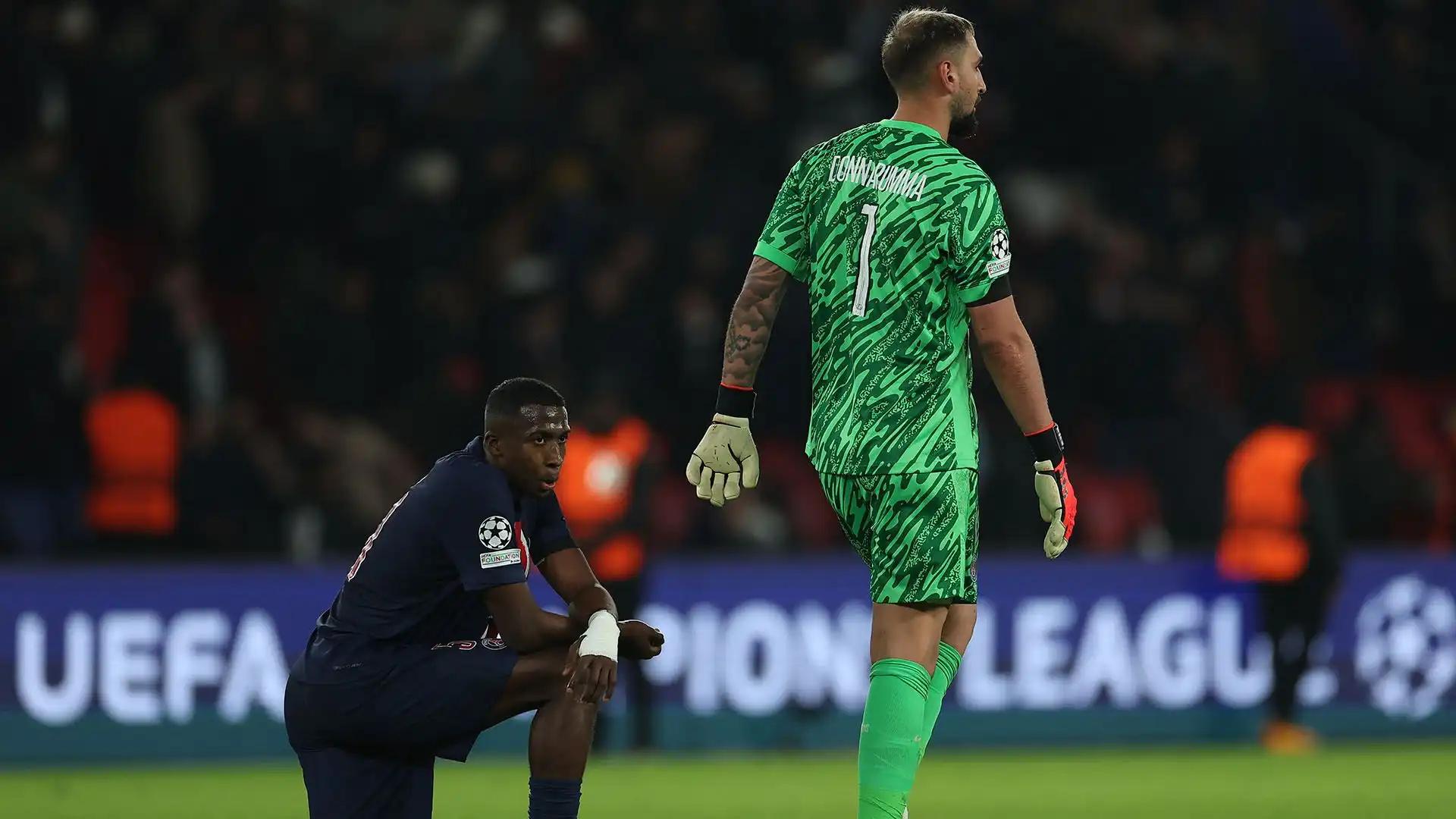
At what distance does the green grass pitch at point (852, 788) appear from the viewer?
880 centimetres

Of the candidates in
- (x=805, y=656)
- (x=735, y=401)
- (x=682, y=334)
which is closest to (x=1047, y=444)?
(x=735, y=401)

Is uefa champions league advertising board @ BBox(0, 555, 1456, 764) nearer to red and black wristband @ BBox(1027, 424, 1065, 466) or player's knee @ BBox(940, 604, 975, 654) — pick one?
player's knee @ BBox(940, 604, 975, 654)

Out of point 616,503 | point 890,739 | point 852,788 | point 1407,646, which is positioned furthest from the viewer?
point 1407,646

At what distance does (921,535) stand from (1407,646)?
7.92m

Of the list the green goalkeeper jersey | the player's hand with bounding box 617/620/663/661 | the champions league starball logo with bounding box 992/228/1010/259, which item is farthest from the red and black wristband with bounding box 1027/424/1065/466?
the player's hand with bounding box 617/620/663/661

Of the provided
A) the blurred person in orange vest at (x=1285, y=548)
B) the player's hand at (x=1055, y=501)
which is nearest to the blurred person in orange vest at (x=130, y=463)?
the blurred person in orange vest at (x=1285, y=548)

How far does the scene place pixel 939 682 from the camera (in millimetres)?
5559

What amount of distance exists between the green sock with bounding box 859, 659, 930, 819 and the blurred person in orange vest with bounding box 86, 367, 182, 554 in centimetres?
719

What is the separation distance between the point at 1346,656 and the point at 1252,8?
20.4 feet

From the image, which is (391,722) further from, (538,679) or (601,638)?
(601,638)

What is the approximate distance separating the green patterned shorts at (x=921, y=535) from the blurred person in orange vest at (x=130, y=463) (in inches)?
280

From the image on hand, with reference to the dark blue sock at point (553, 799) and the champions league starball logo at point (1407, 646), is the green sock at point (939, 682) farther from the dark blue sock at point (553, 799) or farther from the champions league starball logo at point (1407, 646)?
the champions league starball logo at point (1407, 646)

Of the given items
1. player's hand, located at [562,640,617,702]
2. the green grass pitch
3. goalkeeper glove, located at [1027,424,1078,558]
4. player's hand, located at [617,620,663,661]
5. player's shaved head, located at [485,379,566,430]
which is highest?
player's shaved head, located at [485,379,566,430]

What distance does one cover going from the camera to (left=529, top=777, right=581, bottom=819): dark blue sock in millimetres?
5430
